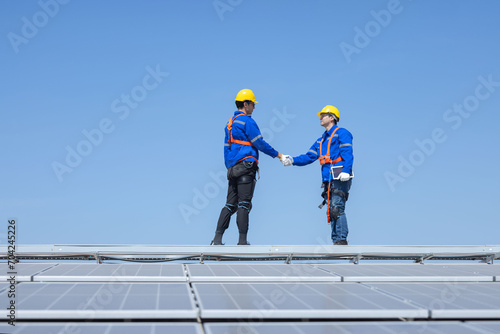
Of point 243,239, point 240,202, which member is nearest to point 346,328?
point 243,239

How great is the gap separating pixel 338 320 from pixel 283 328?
0.40 meters

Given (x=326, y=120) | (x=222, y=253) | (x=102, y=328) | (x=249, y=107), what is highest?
(x=326, y=120)

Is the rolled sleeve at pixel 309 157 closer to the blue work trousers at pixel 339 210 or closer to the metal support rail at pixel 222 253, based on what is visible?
the blue work trousers at pixel 339 210

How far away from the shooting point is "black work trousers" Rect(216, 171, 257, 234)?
8557 mm

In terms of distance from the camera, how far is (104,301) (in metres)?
3.15

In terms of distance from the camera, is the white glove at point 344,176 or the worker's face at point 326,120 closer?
the white glove at point 344,176

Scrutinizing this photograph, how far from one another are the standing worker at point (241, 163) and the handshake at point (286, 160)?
490 mm

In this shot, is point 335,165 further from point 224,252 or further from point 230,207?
point 224,252

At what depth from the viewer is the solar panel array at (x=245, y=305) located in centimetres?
269

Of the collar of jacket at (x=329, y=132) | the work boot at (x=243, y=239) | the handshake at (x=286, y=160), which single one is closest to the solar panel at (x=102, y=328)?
the work boot at (x=243, y=239)

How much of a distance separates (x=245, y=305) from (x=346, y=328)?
61 cm

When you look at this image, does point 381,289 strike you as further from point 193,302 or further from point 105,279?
point 105,279

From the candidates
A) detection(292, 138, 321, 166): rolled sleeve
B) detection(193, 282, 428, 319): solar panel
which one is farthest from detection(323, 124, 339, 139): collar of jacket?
detection(193, 282, 428, 319): solar panel

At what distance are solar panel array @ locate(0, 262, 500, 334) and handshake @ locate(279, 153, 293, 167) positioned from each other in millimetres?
5142
